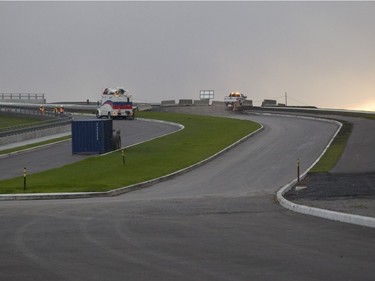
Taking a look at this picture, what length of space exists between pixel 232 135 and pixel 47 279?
147 ft

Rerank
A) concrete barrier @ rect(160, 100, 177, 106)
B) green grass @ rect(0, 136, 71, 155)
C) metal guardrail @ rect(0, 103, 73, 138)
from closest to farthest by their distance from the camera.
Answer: green grass @ rect(0, 136, 71, 155)
metal guardrail @ rect(0, 103, 73, 138)
concrete barrier @ rect(160, 100, 177, 106)

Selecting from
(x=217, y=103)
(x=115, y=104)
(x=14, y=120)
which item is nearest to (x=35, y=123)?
(x=115, y=104)

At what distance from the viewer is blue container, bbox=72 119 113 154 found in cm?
4856

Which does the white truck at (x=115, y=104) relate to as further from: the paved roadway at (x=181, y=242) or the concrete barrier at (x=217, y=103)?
the paved roadway at (x=181, y=242)

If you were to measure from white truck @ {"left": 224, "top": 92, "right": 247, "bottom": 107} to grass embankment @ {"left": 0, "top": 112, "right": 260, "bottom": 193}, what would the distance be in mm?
27445

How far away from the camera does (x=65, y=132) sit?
67.5 m

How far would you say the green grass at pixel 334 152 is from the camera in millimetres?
34800

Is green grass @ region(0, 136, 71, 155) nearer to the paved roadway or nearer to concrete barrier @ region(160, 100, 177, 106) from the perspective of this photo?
the paved roadway

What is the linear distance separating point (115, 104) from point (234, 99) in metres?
21.0

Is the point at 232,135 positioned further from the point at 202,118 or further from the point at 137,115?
the point at 137,115

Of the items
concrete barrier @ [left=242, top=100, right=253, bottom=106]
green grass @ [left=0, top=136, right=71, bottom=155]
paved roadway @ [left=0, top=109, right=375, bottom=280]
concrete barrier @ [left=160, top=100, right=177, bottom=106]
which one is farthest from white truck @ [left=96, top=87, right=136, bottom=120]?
paved roadway @ [left=0, top=109, right=375, bottom=280]

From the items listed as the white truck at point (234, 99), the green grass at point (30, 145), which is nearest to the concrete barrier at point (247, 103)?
the white truck at point (234, 99)

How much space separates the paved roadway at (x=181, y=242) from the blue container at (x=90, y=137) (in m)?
21.1

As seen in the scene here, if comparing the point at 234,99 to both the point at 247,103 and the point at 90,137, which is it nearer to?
the point at 247,103
